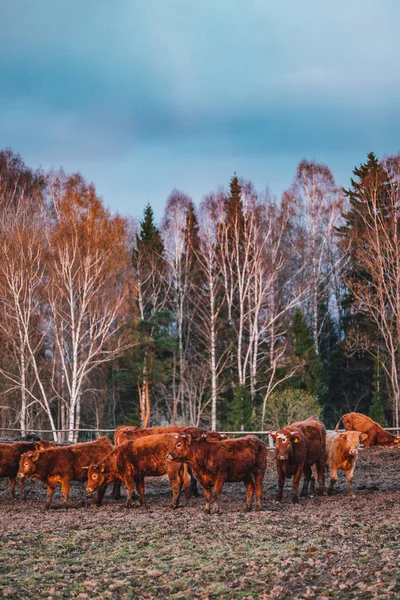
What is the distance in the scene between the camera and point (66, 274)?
31.4 meters

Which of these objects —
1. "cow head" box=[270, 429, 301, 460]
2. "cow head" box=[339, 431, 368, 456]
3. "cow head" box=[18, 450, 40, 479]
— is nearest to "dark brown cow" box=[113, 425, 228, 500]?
"cow head" box=[270, 429, 301, 460]

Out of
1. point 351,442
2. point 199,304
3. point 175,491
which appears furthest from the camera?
point 199,304

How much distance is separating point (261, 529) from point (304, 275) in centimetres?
3409

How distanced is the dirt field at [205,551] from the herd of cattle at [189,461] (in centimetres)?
49

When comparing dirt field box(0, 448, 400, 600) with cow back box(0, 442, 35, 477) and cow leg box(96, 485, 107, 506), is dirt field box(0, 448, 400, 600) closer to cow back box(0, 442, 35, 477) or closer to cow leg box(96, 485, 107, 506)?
cow leg box(96, 485, 107, 506)

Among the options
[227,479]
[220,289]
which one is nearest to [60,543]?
[227,479]

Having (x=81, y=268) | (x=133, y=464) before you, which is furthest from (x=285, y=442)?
(x=81, y=268)

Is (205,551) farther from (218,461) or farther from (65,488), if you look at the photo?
(65,488)

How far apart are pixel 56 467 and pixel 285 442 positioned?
15.0 feet

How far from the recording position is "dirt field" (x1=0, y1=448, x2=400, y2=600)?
755cm

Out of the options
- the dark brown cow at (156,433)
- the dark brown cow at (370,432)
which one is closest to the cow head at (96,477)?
the dark brown cow at (156,433)

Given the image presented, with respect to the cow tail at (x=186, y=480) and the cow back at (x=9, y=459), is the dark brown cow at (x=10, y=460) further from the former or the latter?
the cow tail at (x=186, y=480)

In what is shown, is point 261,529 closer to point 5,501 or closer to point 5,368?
point 5,501

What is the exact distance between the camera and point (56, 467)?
14312 mm
